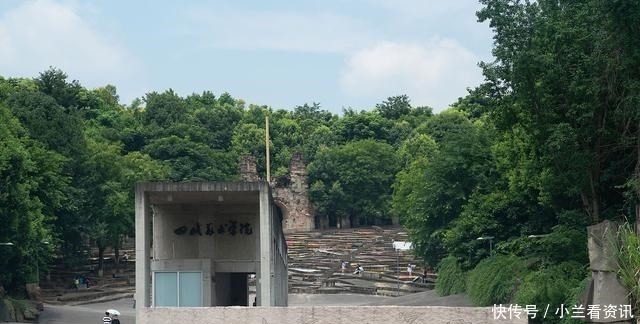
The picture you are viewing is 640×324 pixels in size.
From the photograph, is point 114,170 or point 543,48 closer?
point 543,48

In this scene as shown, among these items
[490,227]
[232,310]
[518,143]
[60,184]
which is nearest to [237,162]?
[60,184]

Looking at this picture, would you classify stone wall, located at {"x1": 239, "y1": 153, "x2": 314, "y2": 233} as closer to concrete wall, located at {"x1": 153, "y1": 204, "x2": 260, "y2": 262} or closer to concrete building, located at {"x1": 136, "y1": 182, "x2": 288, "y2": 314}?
concrete building, located at {"x1": 136, "y1": 182, "x2": 288, "y2": 314}

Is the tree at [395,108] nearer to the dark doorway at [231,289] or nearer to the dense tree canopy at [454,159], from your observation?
the dense tree canopy at [454,159]

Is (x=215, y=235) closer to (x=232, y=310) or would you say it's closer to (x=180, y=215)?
(x=180, y=215)

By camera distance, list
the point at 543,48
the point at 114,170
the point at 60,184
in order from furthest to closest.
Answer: the point at 114,170 → the point at 60,184 → the point at 543,48

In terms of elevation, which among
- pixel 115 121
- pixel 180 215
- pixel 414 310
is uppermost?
pixel 115 121

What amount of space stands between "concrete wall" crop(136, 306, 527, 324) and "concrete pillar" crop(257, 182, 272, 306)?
8845mm

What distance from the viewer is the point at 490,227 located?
3925 cm

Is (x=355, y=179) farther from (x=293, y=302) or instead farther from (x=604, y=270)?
(x=604, y=270)

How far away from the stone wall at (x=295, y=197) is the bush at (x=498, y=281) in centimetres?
5203

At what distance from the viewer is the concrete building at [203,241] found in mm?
24578

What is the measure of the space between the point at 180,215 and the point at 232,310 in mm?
11691

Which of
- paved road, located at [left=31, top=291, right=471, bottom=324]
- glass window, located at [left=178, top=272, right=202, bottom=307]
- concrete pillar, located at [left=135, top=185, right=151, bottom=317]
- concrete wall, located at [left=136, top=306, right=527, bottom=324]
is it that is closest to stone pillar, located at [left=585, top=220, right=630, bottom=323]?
concrete wall, located at [left=136, top=306, right=527, bottom=324]

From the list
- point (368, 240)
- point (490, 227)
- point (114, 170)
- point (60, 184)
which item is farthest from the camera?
point (368, 240)
